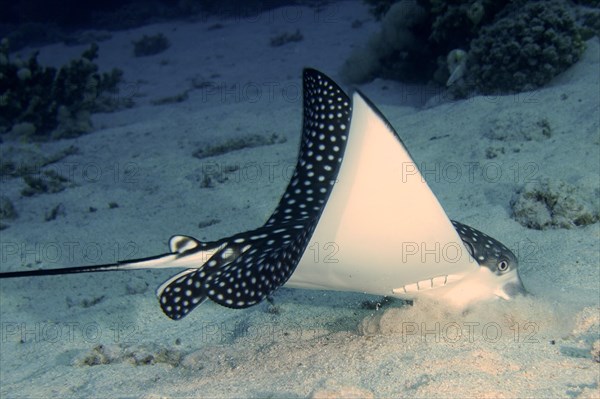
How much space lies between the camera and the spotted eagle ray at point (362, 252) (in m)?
2.20

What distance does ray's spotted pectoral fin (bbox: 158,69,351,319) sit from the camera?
8.21ft

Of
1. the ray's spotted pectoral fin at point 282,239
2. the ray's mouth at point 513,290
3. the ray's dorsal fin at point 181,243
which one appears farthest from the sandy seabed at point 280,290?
the ray's dorsal fin at point 181,243

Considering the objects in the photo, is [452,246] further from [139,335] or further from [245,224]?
[245,224]

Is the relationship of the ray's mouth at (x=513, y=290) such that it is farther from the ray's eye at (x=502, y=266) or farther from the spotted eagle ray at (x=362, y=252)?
the ray's eye at (x=502, y=266)

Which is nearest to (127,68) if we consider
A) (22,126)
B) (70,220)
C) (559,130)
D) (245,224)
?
(22,126)

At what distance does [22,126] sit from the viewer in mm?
9875

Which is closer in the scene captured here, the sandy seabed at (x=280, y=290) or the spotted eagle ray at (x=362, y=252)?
the spotted eagle ray at (x=362, y=252)

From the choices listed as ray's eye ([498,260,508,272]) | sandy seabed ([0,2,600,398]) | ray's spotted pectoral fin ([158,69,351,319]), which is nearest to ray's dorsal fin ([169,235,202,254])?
ray's spotted pectoral fin ([158,69,351,319])

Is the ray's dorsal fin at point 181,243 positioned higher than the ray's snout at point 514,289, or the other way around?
the ray's dorsal fin at point 181,243

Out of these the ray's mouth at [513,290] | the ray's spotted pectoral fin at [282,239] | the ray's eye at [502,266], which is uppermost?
the ray's spotted pectoral fin at [282,239]

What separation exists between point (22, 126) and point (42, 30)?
15.7 meters

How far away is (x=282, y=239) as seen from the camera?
296cm

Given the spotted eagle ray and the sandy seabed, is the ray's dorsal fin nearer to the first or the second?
the spotted eagle ray

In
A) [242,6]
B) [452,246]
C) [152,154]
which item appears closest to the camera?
[452,246]
